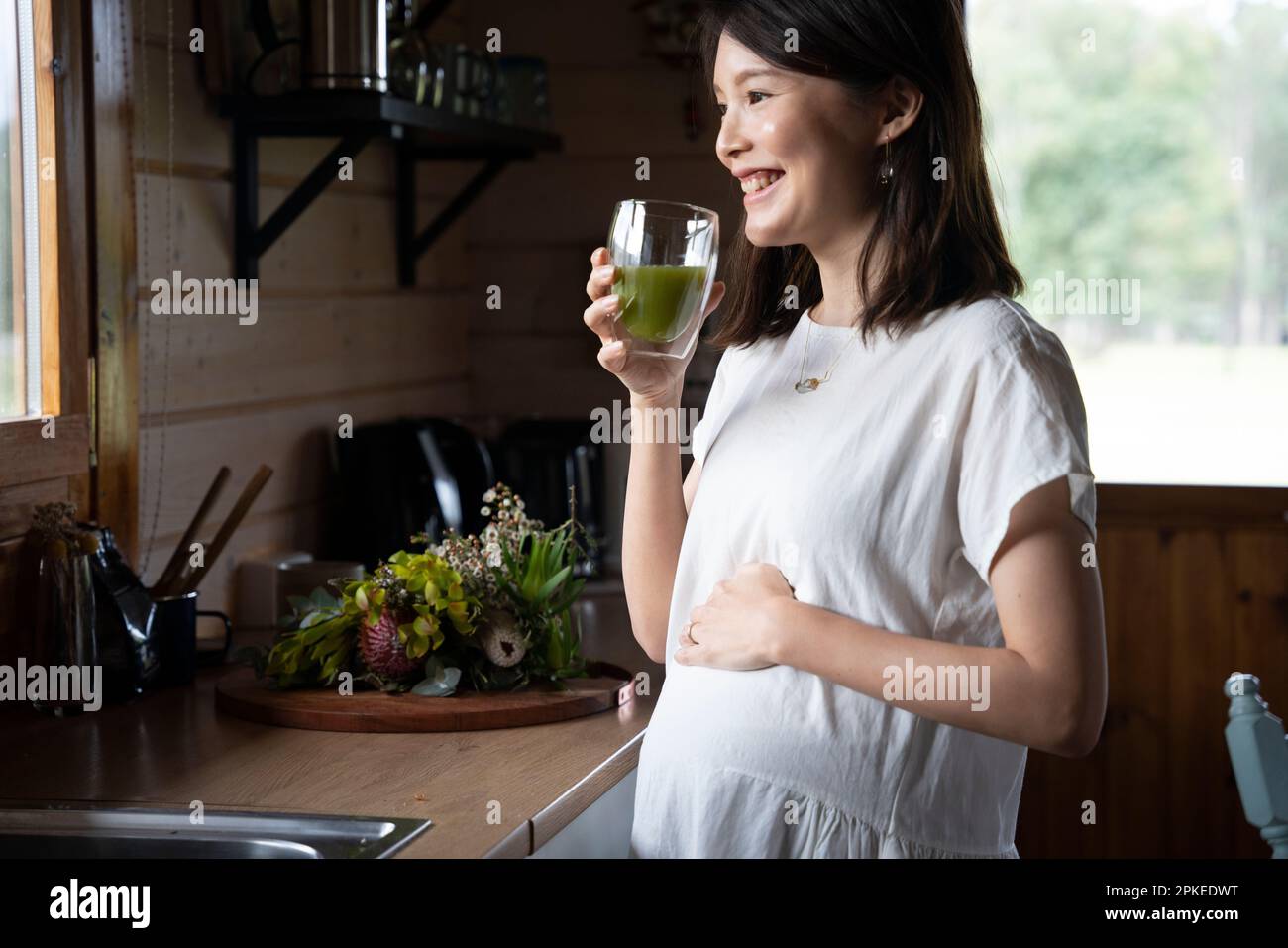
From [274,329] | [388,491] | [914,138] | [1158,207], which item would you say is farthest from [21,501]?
[1158,207]

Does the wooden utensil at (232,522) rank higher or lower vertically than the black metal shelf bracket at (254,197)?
lower

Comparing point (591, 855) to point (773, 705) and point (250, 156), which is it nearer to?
point (773, 705)

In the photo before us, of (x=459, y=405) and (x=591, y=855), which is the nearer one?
(x=591, y=855)

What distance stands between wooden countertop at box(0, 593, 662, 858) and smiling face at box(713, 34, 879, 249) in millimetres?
562

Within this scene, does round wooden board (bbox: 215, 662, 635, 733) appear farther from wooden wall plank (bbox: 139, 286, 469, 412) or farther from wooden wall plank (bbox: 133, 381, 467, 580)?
wooden wall plank (bbox: 139, 286, 469, 412)

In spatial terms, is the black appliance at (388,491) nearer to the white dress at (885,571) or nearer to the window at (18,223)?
the window at (18,223)

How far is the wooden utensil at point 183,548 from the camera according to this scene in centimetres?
185

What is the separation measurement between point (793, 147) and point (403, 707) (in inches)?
30.6

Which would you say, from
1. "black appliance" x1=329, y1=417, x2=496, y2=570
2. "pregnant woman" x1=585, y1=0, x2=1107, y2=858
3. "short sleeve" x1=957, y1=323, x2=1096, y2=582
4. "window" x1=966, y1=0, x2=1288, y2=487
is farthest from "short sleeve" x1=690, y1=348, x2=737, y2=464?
"window" x1=966, y1=0, x2=1288, y2=487

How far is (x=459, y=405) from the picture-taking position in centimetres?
310

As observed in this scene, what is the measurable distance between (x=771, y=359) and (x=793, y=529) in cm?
21

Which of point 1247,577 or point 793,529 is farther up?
point 793,529

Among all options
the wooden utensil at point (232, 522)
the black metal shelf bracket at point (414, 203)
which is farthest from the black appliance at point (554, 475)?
the wooden utensil at point (232, 522)
